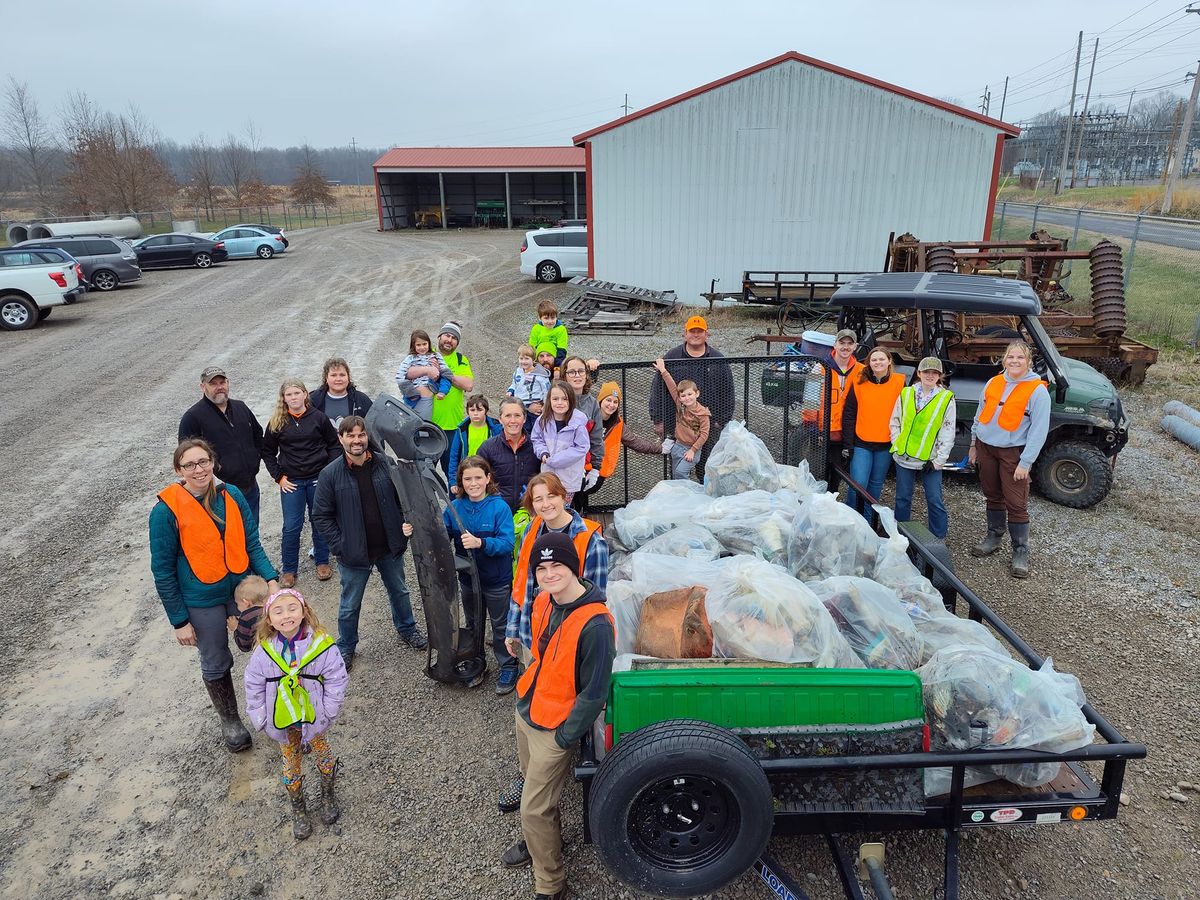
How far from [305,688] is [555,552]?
1.49 m

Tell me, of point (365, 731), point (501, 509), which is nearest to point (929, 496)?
point (501, 509)

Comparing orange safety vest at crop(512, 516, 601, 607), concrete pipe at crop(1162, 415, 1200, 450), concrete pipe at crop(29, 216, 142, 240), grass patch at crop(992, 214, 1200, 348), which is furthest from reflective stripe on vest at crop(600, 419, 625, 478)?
concrete pipe at crop(29, 216, 142, 240)

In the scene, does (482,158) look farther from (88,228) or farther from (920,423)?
(920,423)

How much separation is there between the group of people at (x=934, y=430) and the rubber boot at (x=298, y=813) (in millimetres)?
4234

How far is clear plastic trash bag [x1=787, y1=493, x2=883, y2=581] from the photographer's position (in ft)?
13.8

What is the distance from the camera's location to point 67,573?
19.6 ft

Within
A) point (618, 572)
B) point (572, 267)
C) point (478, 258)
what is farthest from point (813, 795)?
point (478, 258)

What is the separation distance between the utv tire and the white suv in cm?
1533

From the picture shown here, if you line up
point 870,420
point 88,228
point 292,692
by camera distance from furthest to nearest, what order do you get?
point 88,228
point 870,420
point 292,692

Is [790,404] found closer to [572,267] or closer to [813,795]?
[813,795]

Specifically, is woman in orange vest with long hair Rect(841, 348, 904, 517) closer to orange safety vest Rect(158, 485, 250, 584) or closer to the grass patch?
orange safety vest Rect(158, 485, 250, 584)

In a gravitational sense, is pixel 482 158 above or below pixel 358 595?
above

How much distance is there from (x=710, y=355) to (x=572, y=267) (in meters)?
15.2

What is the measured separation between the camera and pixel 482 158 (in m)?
37.6
